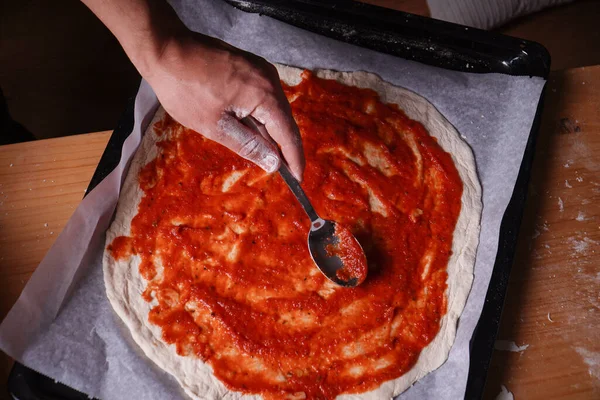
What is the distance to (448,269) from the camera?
6.12 ft

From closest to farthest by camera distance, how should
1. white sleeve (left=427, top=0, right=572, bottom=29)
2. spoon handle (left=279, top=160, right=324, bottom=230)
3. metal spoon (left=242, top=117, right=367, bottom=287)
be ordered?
spoon handle (left=279, top=160, right=324, bottom=230) → metal spoon (left=242, top=117, right=367, bottom=287) → white sleeve (left=427, top=0, right=572, bottom=29)

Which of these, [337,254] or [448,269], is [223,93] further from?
[448,269]

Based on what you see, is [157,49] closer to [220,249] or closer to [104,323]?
[220,249]

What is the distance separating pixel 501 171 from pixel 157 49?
1.29 meters

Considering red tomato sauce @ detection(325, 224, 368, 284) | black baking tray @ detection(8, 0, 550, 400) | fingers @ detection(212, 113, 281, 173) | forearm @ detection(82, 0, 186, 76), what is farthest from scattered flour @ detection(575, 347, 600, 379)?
forearm @ detection(82, 0, 186, 76)

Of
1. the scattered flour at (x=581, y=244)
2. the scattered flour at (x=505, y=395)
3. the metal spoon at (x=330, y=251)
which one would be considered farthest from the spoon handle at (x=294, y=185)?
the scattered flour at (x=581, y=244)

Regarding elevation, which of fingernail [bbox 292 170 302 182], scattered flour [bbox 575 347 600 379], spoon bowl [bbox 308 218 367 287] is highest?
fingernail [bbox 292 170 302 182]

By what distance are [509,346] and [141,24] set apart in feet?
5.02

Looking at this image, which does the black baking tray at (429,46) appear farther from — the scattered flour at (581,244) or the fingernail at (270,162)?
the fingernail at (270,162)

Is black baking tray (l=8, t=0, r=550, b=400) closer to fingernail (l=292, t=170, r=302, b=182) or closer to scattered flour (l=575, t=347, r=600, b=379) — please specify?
scattered flour (l=575, t=347, r=600, b=379)

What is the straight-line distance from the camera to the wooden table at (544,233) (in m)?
1.72

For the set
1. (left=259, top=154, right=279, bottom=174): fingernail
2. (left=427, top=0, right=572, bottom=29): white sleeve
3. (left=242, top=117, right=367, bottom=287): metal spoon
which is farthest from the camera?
(left=427, top=0, right=572, bottom=29): white sleeve

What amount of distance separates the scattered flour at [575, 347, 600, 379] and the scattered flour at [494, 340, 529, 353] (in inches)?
6.9

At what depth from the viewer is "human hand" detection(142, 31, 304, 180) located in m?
1.49
